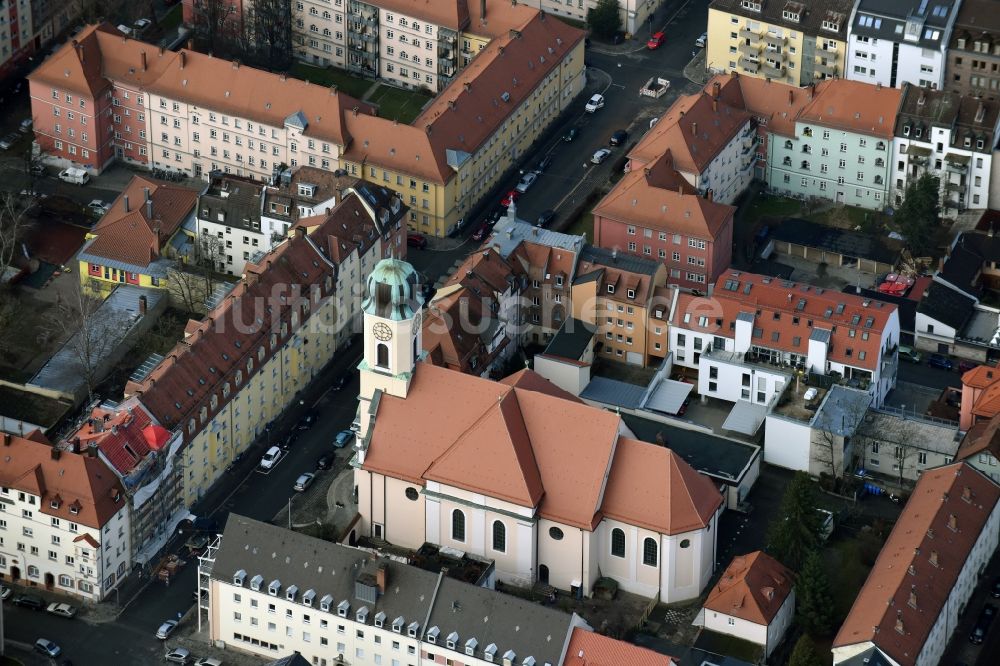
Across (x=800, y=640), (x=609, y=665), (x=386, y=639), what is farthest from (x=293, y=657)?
(x=800, y=640)

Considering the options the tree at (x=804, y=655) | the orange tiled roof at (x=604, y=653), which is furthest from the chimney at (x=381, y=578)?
the tree at (x=804, y=655)

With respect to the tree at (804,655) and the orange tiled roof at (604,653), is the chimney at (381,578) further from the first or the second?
the tree at (804,655)

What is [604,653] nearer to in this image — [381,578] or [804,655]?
[804,655]

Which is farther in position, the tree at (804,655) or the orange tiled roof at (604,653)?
the tree at (804,655)

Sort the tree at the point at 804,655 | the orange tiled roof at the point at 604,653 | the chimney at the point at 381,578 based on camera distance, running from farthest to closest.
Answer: the chimney at the point at 381,578 → the tree at the point at 804,655 → the orange tiled roof at the point at 604,653

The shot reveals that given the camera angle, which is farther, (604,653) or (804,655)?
(804,655)

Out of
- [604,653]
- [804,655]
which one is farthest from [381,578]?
[804,655]

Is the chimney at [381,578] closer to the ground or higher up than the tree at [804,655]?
higher up
